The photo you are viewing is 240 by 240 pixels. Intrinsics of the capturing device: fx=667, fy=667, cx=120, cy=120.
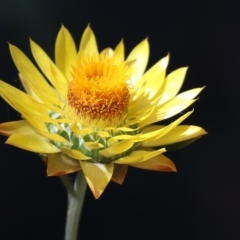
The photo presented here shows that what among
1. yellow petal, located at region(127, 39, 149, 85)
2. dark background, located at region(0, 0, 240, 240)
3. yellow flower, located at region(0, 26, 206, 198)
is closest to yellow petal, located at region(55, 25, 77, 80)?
yellow flower, located at region(0, 26, 206, 198)

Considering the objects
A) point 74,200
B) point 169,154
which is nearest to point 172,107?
point 74,200

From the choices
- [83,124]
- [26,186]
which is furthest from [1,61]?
[83,124]

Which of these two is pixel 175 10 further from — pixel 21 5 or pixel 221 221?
pixel 221 221

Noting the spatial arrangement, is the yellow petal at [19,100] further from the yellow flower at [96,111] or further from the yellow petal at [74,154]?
the yellow petal at [74,154]

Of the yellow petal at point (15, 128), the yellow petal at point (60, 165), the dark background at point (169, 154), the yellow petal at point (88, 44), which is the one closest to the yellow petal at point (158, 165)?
the yellow petal at point (60, 165)

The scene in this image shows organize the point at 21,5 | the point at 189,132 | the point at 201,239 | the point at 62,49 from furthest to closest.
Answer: the point at 201,239 < the point at 21,5 < the point at 62,49 < the point at 189,132

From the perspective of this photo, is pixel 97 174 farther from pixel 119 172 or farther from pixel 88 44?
pixel 88 44

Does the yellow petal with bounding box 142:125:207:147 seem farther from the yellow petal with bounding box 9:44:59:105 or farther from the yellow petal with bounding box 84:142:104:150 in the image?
the yellow petal with bounding box 9:44:59:105

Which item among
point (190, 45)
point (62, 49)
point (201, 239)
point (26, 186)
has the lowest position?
point (201, 239)
